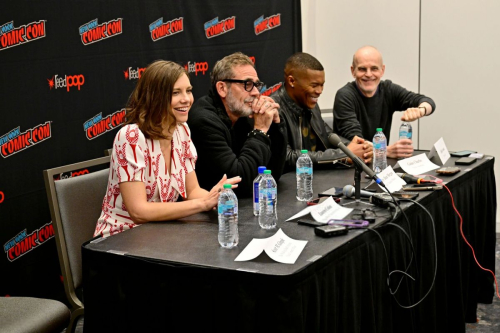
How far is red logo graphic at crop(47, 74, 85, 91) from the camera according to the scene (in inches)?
124

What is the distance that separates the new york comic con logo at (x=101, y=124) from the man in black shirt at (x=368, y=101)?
133 centimetres

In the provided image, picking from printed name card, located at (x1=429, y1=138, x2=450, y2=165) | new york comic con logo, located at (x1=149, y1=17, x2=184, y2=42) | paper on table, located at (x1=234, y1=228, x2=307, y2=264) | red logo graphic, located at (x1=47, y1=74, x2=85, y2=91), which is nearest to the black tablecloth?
paper on table, located at (x1=234, y1=228, x2=307, y2=264)

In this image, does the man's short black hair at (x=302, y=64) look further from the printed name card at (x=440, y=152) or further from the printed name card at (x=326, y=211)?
the printed name card at (x=326, y=211)

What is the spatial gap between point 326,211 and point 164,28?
2.04 metres

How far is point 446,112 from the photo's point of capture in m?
4.83

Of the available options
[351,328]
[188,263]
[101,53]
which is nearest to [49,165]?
[101,53]

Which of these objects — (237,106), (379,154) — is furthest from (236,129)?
(379,154)

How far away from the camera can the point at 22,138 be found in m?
3.01

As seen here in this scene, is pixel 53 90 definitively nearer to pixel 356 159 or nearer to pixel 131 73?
pixel 131 73

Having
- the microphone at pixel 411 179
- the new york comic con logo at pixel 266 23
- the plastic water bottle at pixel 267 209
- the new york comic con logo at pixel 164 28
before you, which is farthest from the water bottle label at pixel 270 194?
the new york comic con logo at pixel 266 23

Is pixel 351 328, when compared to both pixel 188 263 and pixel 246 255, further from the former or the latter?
pixel 188 263

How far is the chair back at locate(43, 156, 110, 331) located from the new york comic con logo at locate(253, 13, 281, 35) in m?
2.54

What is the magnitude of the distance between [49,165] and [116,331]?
1.44 metres

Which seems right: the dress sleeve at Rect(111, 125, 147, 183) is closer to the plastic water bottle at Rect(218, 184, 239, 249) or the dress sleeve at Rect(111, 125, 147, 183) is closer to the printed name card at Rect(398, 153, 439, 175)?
the plastic water bottle at Rect(218, 184, 239, 249)
